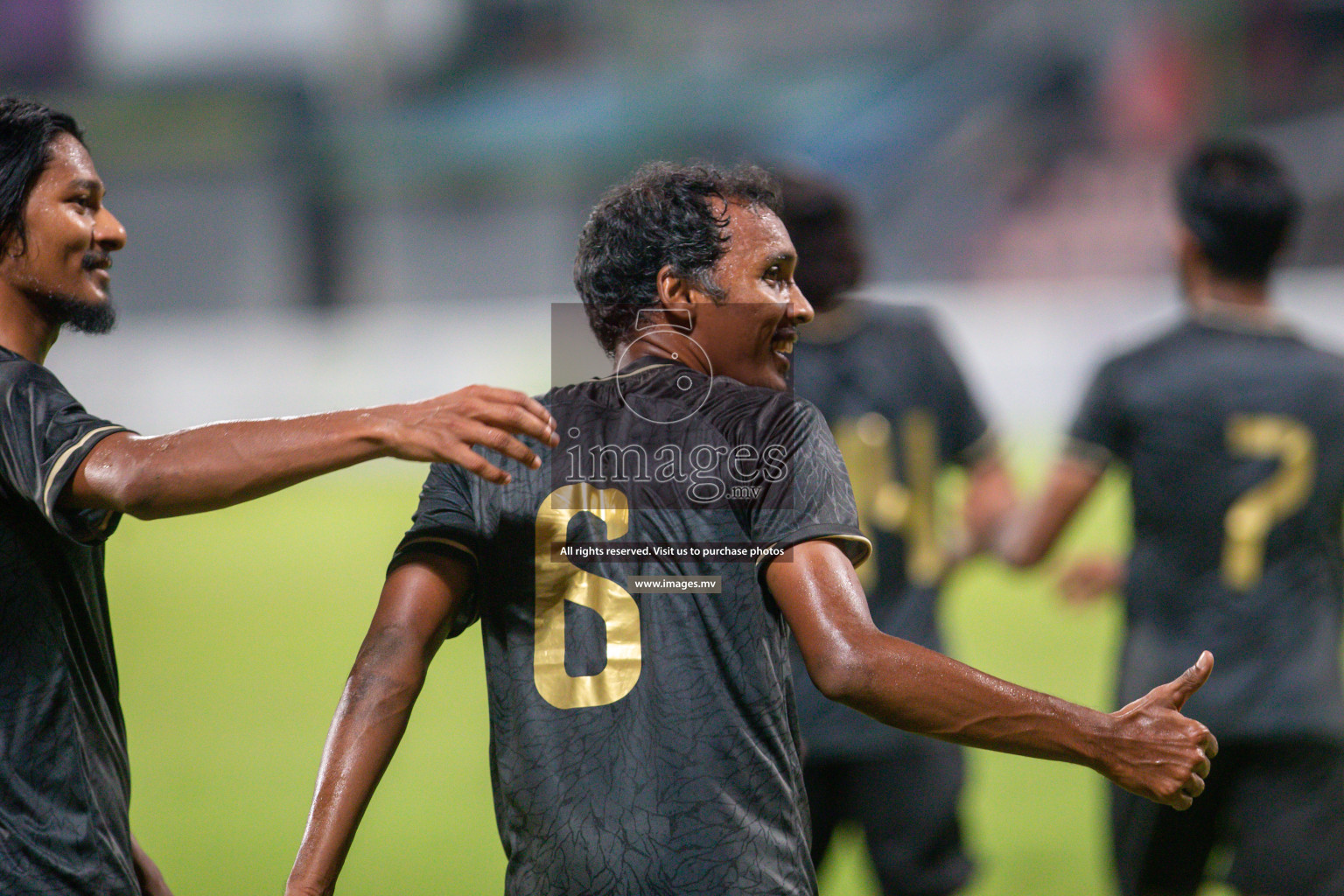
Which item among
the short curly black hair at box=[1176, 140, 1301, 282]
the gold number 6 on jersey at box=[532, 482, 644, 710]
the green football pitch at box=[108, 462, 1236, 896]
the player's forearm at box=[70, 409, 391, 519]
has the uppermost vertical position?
the short curly black hair at box=[1176, 140, 1301, 282]

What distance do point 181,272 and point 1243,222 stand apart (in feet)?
45.6

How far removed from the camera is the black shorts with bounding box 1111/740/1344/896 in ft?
10.7

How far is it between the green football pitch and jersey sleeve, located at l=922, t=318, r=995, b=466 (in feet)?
2.21

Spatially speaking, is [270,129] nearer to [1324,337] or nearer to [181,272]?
[181,272]

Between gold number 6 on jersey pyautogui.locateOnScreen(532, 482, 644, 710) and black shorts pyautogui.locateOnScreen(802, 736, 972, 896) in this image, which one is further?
black shorts pyautogui.locateOnScreen(802, 736, 972, 896)

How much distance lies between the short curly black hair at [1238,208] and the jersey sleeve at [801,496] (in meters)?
2.06

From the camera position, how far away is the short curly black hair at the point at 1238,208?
3.44 metres

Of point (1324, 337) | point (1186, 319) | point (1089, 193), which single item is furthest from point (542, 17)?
point (1186, 319)

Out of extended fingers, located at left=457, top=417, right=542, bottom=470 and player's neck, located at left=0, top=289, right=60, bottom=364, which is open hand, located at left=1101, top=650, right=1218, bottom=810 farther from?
player's neck, located at left=0, top=289, right=60, bottom=364

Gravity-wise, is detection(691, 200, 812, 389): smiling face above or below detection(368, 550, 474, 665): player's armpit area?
above

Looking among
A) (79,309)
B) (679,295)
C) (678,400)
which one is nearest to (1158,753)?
(678,400)

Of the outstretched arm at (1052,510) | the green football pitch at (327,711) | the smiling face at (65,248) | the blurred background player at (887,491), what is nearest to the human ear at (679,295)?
the smiling face at (65,248)

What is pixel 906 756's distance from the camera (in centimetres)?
356

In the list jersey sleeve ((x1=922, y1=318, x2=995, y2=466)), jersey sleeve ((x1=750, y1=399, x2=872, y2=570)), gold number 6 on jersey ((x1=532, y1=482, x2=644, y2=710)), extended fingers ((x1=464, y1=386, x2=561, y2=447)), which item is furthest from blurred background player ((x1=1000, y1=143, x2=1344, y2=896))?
extended fingers ((x1=464, y1=386, x2=561, y2=447))
